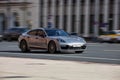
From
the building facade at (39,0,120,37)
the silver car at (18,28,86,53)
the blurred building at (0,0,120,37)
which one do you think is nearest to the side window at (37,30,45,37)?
the silver car at (18,28,86,53)

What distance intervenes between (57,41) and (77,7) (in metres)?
40.4

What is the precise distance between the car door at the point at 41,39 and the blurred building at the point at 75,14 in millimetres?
33252

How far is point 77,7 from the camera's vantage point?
210 feet

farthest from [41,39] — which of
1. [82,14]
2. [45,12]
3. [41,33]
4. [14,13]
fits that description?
[14,13]

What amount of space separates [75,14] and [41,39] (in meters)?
39.8

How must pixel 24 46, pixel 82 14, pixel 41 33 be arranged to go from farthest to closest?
1. pixel 82 14
2. pixel 24 46
3. pixel 41 33

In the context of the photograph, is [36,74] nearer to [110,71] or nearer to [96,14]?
[110,71]

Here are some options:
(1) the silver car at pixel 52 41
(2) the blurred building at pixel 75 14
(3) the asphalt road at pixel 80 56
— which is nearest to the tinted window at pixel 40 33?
(1) the silver car at pixel 52 41

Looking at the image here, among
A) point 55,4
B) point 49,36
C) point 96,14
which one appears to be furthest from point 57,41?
point 55,4

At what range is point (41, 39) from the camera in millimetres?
24922

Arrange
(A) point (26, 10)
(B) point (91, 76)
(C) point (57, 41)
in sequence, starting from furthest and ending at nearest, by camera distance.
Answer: (A) point (26, 10) → (C) point (57, 41) → (B) point (91, 76)

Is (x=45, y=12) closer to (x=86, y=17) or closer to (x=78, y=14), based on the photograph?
(x=78, y=14)

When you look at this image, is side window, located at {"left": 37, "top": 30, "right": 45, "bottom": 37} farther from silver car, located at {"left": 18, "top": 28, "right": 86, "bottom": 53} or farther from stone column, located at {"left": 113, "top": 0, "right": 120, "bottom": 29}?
stone column, located at {"left": 113, "top": 0, "right": 120, "bottom": 29}

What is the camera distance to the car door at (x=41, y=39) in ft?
81.1
